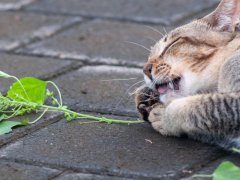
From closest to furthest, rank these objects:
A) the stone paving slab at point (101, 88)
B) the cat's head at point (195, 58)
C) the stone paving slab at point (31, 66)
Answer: the cat's head at point (195, 58) → the stone paving slab at point (101, 88) → the stone paving slab at point (31, 66)

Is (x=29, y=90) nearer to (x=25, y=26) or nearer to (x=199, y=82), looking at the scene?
(x=199, y=82)

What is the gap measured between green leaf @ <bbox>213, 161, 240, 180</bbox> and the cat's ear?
3.41ft

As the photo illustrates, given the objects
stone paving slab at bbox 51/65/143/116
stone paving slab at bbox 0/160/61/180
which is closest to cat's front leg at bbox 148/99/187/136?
stone paving slab at bbox 51/65/143/116

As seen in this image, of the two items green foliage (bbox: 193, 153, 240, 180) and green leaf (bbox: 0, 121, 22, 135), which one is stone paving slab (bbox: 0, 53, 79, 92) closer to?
green leaf (bbox: 0, 121, 22, 135)

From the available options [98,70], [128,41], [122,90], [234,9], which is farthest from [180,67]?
[128,41]

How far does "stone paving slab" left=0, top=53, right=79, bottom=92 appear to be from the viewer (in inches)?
192

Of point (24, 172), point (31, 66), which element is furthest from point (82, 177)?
point (31, 66)

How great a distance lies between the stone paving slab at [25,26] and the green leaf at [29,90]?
1.55 metres

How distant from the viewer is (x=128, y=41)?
557cm

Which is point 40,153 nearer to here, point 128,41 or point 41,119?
point 41,119

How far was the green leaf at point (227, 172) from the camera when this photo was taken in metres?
3.02

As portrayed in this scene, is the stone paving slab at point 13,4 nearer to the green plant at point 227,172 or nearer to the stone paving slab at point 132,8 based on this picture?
the stone paving slab at point 132,8

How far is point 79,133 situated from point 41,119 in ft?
1.09

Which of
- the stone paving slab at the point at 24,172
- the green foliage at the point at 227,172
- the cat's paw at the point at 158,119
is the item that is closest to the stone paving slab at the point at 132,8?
the cat's paw at the point at 158,119
